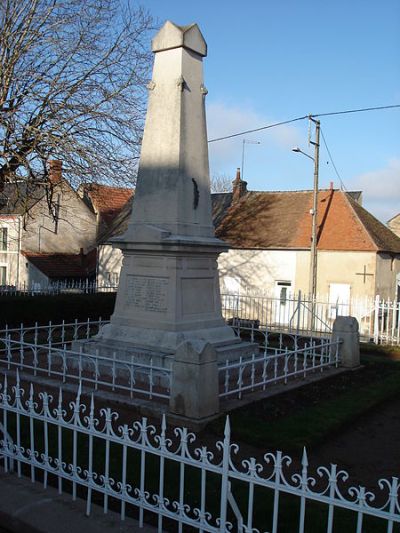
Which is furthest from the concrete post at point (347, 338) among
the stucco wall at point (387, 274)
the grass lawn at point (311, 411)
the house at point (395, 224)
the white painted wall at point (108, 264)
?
the house at point (395, 224)

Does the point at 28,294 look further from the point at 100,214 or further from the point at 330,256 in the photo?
the point at 100,214

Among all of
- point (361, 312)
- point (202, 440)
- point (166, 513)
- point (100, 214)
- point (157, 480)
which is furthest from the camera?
point (100, 214)

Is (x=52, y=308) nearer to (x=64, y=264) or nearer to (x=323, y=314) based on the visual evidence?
(x=323, y=314)

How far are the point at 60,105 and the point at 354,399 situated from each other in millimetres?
12064

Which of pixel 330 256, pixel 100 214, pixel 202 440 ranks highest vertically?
pixel 100 214

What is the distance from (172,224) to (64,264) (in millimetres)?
21170

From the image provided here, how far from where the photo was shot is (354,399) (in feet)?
26.2

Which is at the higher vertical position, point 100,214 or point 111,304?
point 100,214

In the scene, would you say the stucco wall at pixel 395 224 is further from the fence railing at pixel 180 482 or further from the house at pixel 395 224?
the fence railing at pixel 180 482

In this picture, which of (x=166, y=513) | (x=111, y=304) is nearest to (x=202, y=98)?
(x=166, y=513)

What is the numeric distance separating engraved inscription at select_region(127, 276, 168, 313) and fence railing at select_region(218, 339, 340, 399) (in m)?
1.44

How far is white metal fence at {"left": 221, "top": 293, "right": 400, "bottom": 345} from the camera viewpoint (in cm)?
1505

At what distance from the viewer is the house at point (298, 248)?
2202 centimetres

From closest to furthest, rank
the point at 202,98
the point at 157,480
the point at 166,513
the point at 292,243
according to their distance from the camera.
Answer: the point at 166,513, the point at 157,480, the point at 202,98, the point at 292,243
